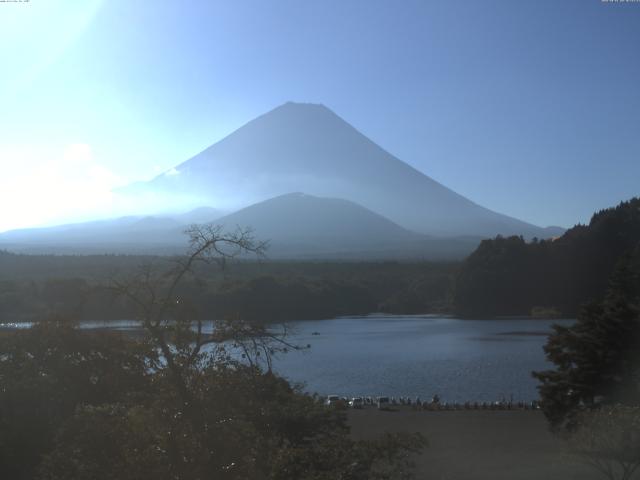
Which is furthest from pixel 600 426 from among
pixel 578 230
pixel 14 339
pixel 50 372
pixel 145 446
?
pixel 578 230

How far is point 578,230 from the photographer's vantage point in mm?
37375

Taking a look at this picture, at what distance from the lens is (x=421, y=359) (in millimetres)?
21141

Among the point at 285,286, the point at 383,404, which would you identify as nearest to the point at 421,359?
the point at 383,404

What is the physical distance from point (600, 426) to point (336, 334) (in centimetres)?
2281

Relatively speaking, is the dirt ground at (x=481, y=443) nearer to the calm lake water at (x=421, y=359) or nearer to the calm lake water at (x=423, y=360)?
the calm lake water at (x=421, y=359)

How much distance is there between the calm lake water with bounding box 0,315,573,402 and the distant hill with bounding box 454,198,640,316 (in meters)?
3.08

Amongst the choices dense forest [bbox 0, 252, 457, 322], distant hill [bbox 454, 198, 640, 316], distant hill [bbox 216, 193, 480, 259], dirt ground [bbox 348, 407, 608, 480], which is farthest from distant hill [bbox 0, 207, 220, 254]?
dirt ground [bbox 348, 407, 608, 480]

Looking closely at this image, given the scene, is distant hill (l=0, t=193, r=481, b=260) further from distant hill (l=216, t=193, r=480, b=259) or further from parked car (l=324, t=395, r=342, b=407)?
parked car (l=324, t=395, r=342, b=407)

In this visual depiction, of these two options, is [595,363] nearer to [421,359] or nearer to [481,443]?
[481,443]

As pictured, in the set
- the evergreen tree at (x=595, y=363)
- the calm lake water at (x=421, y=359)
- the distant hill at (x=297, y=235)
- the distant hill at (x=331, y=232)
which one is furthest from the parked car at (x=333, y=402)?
the distant hill at (x=331, y=232)

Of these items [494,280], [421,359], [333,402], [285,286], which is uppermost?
[494,280]

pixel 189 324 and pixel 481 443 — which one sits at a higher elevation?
pixel 189 324

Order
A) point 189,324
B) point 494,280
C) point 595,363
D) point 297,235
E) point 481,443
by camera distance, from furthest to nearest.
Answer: point 297,235
point 494,280
point 481,443
point 595,363
point 189,324

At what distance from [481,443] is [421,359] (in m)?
11.2
